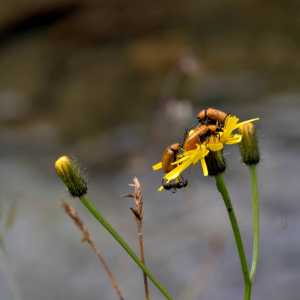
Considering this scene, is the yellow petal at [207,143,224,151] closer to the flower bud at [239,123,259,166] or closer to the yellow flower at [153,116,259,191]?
the yellow flower at [153,116,259,191]

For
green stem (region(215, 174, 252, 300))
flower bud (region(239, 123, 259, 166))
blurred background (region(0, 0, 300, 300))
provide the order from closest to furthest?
green stem (region(215, 174, 252, 300))
flower bud (region(239, 123, 259, 166))
blurred background (region(0, 0, 300, 300))

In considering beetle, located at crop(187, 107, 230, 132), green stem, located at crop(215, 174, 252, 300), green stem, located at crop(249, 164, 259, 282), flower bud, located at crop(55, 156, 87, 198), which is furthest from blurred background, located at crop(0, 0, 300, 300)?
beetle, located at crop(187, 107, 230, 132)

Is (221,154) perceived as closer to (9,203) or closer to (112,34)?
(9,203)

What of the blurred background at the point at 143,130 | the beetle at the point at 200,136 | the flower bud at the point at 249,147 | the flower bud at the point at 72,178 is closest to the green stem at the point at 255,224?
the flower bud at the point at 249,147

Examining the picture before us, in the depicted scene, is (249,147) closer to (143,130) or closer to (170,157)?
(170,157)

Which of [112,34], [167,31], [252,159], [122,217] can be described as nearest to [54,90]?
[112,34]

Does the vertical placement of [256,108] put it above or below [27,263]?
above
